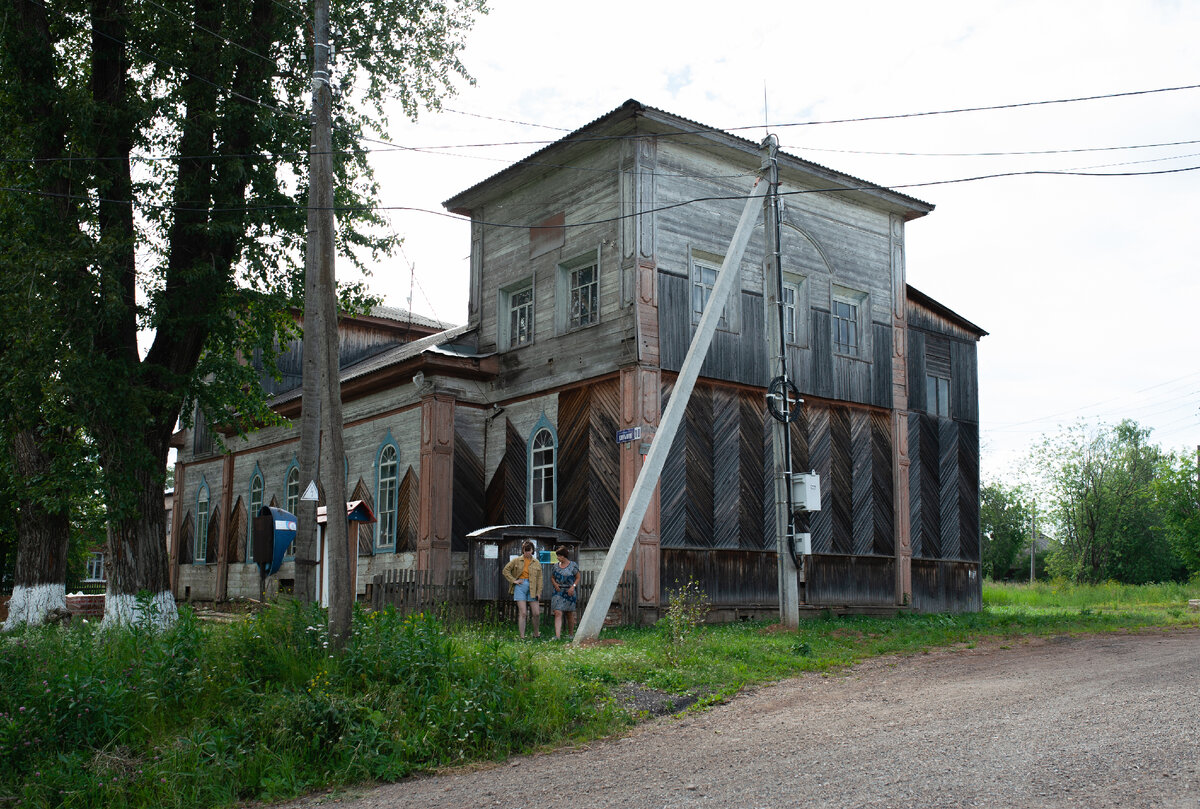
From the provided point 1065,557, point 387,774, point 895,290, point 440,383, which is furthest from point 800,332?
point 1065,557

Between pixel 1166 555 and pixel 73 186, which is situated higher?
pixel 73 186

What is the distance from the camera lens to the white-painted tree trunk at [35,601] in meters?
18.8

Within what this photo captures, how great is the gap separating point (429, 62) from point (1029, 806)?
54.1 ft

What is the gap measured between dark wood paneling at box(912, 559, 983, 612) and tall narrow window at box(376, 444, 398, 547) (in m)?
12.1

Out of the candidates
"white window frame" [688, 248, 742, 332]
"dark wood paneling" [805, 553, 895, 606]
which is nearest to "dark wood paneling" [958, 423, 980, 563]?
"dark wood paneling" [805, 553, 895, 606]

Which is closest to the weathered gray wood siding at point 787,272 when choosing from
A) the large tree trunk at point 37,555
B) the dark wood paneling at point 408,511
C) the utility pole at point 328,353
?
the dark wood paneling at point 408,511

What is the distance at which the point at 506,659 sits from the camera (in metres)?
9.80

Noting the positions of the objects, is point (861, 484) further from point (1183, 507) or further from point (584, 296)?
point (1183, 507)

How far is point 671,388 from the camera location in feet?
61.5

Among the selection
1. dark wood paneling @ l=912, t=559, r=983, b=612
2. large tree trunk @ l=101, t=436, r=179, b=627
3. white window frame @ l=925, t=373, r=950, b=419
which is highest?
white window frame @ l=925, t=373, r=950, b=419

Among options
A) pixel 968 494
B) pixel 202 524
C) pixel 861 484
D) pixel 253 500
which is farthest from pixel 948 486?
pixel 202 524

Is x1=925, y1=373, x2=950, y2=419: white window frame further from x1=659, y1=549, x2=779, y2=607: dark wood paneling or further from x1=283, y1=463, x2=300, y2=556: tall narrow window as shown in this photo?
x1=283, y1=463, x2=300, y2=556: tall narrow window

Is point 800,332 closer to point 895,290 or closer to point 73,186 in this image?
point 895,290

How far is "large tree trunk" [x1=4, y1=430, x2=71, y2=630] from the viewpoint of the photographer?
18438 mm
